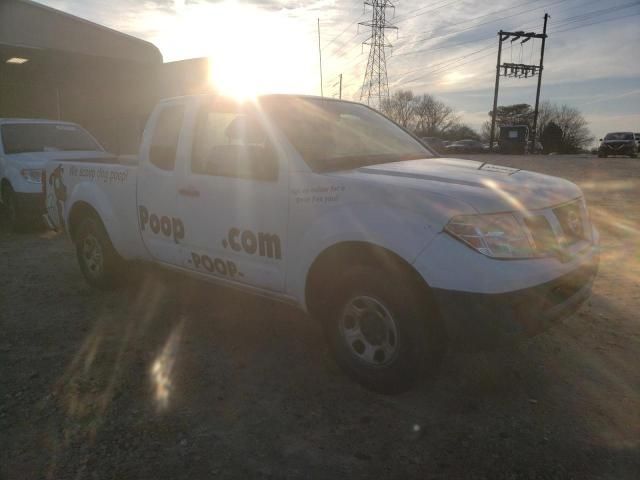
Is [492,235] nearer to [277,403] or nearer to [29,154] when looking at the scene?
[277,403]

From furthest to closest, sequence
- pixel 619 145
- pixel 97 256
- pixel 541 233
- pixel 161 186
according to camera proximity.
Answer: pixel 619 145 → pixel 97 256 → pixel 161 186 → pixel 541 233

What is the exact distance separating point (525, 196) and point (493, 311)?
2.60ft

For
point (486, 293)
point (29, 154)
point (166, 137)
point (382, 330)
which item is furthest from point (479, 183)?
point (29, 154)

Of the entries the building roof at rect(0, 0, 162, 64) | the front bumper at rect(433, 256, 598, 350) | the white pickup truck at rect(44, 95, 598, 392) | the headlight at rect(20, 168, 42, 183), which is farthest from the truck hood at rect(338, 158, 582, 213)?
the building roof at rect(0, 0, 162, 64)

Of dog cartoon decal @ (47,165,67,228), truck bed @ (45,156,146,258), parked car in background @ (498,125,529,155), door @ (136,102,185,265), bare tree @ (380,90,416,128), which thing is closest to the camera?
door @ (136,102,185,265)

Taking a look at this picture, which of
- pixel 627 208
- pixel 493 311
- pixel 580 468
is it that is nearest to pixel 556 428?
pixel 580 468

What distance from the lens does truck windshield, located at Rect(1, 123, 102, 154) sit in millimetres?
8516

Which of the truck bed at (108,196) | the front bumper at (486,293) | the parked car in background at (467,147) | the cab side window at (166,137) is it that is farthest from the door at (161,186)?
the parked car in background at (467,147)

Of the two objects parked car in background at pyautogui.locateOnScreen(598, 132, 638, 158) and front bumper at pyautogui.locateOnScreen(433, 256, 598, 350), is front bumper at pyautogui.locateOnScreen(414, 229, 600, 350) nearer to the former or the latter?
front bumper at pyautogui.locateOnScreen(433, 256, 598, 350)

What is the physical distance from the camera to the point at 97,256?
5094 millimetres

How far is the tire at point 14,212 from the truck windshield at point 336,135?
6.09m

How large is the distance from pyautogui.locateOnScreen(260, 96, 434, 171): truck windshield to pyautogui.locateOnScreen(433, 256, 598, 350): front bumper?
4.21 feet

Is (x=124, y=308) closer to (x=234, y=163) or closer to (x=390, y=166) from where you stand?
(x=234, y=163)

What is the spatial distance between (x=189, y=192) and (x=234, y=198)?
20.9 inches
